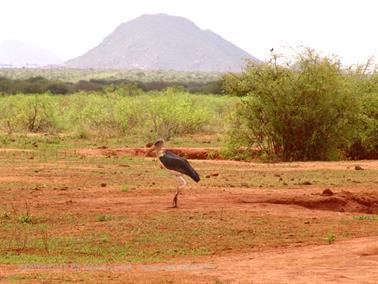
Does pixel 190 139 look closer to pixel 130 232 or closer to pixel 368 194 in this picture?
pixel 368 194

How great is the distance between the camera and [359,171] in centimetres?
2316

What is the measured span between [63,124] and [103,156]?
15228mm

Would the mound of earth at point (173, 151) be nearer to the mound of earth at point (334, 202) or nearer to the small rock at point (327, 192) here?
the small rock at point (327, 192)

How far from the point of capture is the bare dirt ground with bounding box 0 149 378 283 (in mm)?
10867

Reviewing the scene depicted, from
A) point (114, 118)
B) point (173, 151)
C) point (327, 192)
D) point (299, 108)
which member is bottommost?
point (173, 151)

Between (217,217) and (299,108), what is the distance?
1279 cm

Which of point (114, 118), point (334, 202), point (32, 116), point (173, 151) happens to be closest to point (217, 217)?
point (334, 202)

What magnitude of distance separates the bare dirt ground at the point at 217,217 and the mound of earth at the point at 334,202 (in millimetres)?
27

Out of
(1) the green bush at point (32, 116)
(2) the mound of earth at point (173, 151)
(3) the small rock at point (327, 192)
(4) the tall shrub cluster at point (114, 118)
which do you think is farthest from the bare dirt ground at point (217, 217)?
(1) the green bush at point (32, 116)

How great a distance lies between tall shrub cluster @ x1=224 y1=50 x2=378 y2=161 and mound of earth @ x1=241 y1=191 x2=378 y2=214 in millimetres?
9588

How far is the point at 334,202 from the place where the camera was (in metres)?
17.5

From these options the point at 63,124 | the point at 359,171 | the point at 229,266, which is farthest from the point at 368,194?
the point at 63,124

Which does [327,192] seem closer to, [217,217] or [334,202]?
[334,202]

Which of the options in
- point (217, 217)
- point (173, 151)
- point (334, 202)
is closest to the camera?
point (217, 217)
